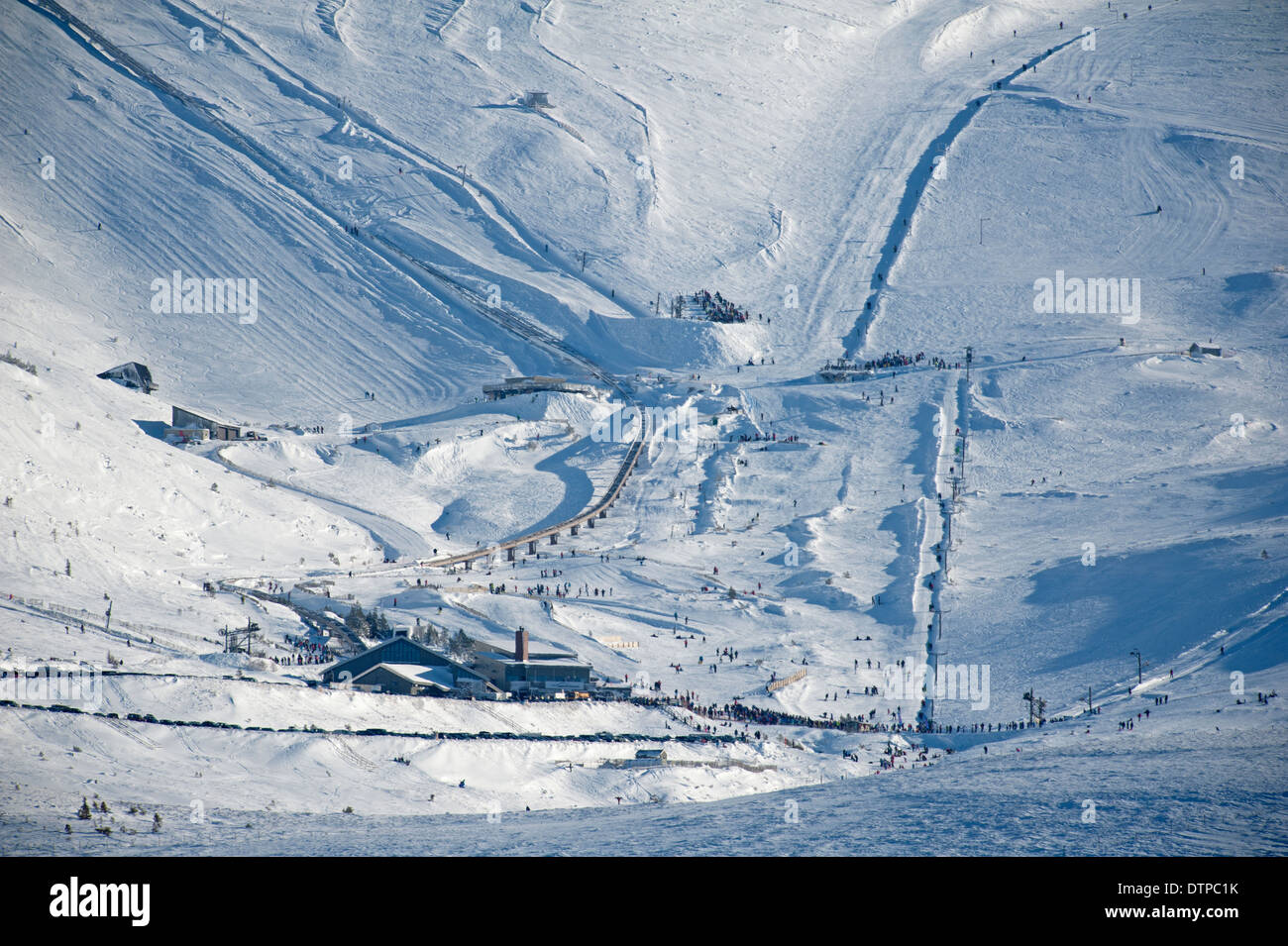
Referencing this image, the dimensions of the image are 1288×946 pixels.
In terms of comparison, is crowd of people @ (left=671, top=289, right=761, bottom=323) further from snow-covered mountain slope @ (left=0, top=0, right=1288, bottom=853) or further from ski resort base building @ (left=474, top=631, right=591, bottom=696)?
ski resort base building @ (left=474, top=631, right=591, bottom=696)

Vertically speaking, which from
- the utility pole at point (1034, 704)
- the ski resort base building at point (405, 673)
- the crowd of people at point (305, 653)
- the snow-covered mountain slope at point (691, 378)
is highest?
the snow-covered mountain slope at point (691, 378)

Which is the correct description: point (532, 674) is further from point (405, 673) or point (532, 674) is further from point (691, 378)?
point (691, 378)

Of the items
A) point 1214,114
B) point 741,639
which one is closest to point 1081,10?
point 1214,114

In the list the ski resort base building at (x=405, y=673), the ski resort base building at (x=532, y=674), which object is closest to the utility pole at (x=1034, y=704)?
the ski resort base building at (x=532, y=674)

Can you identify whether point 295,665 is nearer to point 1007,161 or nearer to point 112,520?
point 112,520

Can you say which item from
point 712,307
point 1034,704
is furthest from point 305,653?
point 712,307

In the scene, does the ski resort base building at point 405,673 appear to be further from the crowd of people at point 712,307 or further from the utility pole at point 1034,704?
the crowd of people at point 712,307

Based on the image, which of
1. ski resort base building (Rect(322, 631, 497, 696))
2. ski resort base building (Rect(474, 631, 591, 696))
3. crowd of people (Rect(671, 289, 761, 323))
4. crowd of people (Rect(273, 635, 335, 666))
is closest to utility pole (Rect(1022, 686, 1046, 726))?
ski resort base building (Rect(474, 631, 591, 696))

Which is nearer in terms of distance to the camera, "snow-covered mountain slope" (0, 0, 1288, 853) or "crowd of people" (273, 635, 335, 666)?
"snow-covered mountain slope" (0, 0, 1288, 853)
